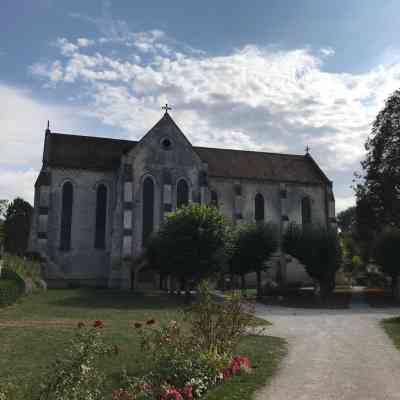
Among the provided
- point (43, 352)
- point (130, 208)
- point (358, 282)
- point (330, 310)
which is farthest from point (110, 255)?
point (358, 282)

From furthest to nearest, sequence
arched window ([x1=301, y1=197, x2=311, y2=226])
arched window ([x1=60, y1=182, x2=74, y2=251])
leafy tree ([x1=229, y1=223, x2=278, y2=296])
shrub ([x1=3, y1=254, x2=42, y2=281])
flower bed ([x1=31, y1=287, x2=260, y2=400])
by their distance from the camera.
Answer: arched window ([x1=301, y1=197, x2=311, y2=226]) < arched window ([x1=60, y1=182, x2=74, y2=251]) < leafy tree ([x1=229, y1=223, x2=278, y2=296]) < shrub ([x1=3, y1=254, x2=42, y2=281]) < flower bed ([x1=31, y1=287, x2=260, y2=400])

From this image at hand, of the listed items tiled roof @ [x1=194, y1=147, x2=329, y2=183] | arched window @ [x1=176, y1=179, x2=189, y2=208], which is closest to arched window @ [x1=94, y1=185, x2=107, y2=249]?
arched window @ [x1=176, y1=179, x2=189, y2=208]

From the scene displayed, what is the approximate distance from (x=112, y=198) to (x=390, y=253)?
25697 mm

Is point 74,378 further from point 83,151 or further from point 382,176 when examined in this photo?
point 83,151

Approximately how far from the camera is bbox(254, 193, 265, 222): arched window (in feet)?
161

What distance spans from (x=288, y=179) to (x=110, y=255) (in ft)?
74.3

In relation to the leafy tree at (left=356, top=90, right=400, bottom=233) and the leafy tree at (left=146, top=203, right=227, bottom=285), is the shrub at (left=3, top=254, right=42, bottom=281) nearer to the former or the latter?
the leafy tree at (left=146, top=203, right=227, bottom=285)

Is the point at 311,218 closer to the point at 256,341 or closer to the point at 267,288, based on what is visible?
the point at 267,288

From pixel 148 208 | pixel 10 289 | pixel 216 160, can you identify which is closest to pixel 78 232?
pixel 148 208

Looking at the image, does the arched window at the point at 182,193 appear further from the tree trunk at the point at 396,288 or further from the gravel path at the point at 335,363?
the gravel path at the point at 335,363

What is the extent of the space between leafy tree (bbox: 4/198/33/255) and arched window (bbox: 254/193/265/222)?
3857 centimetres

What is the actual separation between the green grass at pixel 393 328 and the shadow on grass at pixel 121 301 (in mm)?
12135

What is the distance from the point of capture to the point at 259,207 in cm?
4922

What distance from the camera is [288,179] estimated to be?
167ft
